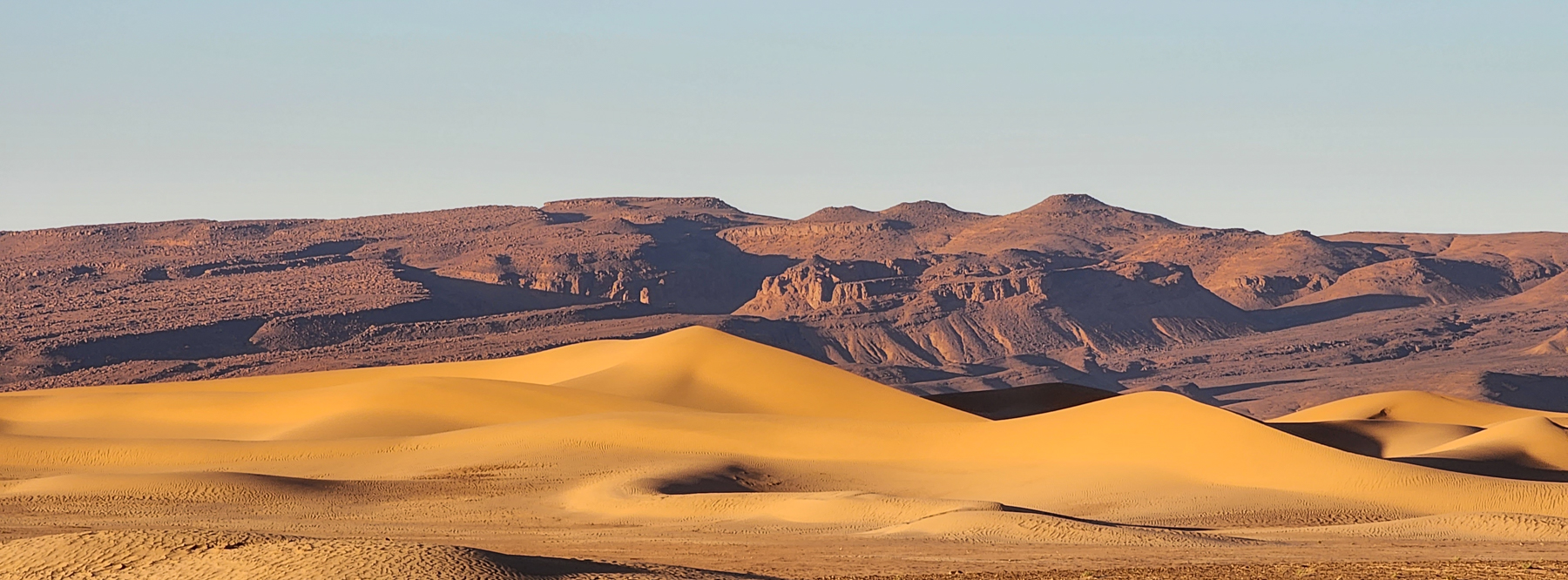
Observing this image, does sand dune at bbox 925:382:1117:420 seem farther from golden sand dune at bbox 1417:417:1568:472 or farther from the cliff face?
the cliff face

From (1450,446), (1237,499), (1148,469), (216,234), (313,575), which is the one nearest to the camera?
(313,575)

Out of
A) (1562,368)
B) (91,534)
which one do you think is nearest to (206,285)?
(1562,368)

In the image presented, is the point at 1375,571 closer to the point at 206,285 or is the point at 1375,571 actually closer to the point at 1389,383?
the point at 1389,383

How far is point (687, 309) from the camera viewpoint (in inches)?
7121

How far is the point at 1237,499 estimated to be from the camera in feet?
116

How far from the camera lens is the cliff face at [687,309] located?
127062mm

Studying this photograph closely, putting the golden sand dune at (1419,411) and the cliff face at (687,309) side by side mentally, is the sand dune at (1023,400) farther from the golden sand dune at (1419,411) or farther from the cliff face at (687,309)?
the cliff face at (687,309)

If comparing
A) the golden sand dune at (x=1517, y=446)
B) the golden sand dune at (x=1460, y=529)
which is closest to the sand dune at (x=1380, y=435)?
the golden sand dune at (x=1517, y=446)

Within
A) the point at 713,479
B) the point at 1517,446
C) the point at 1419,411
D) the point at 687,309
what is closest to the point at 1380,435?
the point at 1517,446

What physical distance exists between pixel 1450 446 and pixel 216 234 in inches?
6468

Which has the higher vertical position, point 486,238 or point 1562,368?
point 486,238

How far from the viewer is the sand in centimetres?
2514

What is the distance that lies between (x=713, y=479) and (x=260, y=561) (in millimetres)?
19839

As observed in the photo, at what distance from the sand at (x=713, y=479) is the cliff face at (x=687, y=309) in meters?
67.7
